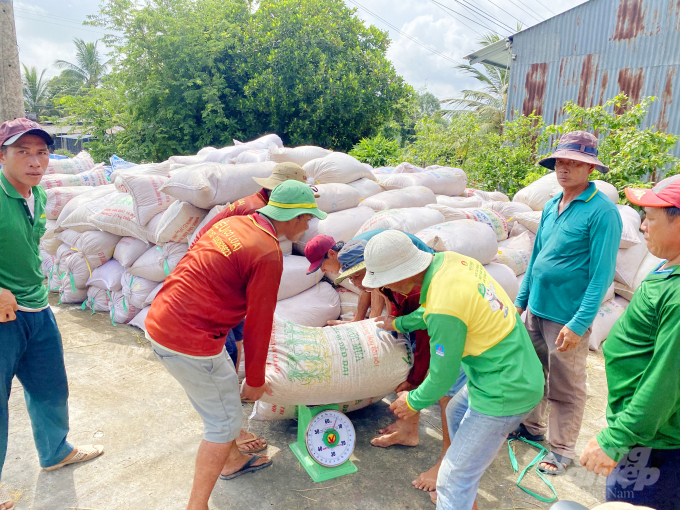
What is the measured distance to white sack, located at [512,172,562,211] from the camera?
472cm

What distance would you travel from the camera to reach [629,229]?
410 centimetres

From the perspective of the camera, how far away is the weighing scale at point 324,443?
242cm

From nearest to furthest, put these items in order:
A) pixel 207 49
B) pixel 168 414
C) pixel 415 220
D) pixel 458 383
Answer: pixel 458 383, pixel 168 414, pixel 415 220, pixel 207 49

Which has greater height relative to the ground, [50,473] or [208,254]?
[208,254]

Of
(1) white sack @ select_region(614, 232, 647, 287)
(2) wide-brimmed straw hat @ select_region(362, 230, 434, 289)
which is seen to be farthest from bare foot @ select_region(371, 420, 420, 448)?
(1) white sack @ select_region(614, 232, 647, 287)

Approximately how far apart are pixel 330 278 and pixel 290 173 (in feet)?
3.20

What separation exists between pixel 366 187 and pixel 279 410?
252 centimetres

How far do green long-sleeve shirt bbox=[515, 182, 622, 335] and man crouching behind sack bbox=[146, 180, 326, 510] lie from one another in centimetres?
135

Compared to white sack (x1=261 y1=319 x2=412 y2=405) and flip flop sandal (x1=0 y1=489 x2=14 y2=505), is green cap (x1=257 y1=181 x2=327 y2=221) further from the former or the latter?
flip flop sandal (x1=0 y1=489 x2=14 y2=505)

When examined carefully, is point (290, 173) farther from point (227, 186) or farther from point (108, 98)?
point (108, 98)

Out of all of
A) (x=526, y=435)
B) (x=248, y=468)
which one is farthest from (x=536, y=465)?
(x=248, y=468)

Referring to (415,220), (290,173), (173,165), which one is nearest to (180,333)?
(290,173)

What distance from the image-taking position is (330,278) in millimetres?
3709

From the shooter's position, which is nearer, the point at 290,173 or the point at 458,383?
the point at 458,383
